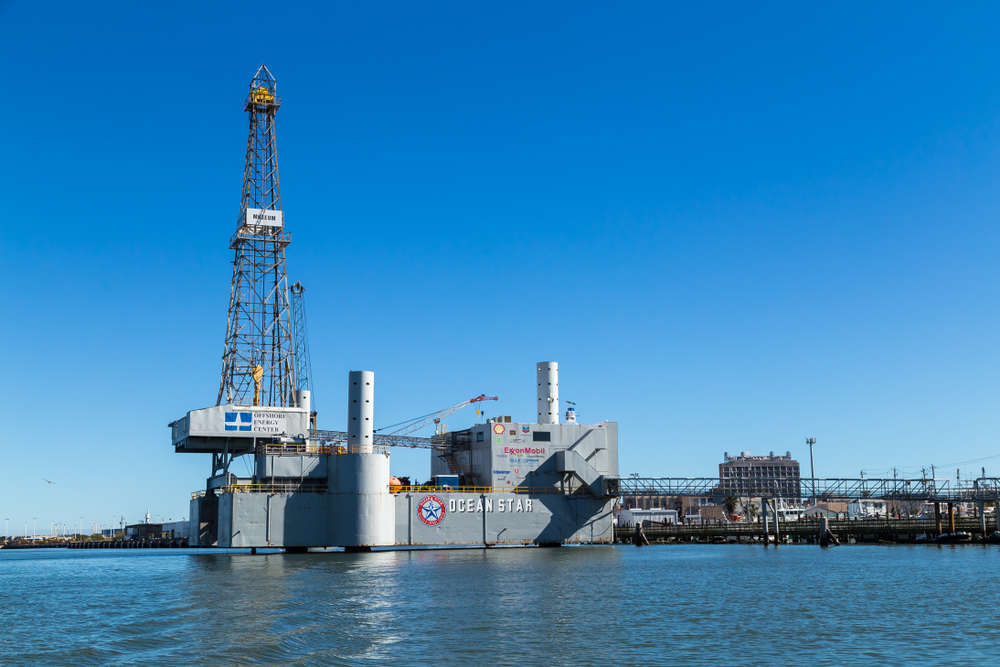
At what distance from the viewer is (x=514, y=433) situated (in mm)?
84062

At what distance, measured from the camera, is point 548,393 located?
88.7 metres

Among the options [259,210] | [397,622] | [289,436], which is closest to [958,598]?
[397,622]

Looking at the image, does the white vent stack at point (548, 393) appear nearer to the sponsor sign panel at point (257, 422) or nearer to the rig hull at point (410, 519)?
the rig hull at point (410, 519)

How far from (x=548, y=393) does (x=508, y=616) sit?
2159 inches

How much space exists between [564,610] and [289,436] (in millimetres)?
46756

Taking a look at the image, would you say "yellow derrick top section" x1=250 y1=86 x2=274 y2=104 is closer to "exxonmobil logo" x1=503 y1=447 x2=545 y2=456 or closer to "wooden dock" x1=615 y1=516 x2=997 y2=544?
"exxonmobil logo" x1=503 y1=447 x2=545 y2=456

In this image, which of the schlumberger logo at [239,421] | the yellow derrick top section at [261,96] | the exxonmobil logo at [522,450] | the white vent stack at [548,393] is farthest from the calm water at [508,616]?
the yellow derrick top section at [261,96]

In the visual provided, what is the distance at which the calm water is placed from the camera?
88.2 feet

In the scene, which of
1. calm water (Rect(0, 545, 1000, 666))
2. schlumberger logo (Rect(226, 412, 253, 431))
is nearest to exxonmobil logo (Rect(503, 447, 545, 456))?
schlumberger logo (Rect(226, 412, 253, 431))

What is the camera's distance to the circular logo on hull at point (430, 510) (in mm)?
77938

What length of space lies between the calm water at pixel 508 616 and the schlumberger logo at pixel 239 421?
19.2m

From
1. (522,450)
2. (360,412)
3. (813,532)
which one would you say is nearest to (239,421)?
(360,412)

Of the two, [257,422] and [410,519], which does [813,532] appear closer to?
[410,519]

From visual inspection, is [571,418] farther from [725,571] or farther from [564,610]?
[564,610]
